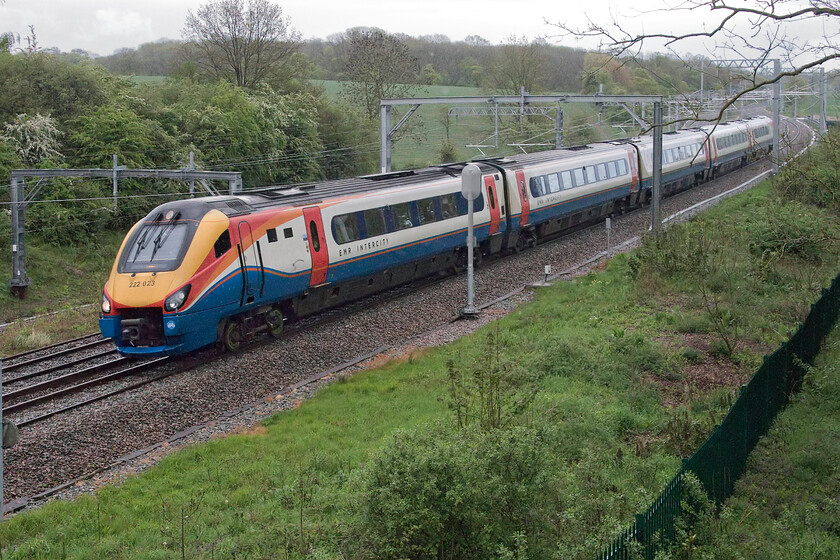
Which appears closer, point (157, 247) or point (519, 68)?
point (157, 247)

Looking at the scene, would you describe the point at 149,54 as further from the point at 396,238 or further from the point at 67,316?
the point at 396,238

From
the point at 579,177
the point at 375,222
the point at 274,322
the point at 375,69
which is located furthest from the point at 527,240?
the point at 375,69

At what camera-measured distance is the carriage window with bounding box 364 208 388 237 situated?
1853cm

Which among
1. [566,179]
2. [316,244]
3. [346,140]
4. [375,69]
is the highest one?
[375,69]

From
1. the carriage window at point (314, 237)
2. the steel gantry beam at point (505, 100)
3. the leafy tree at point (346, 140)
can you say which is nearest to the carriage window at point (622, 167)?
the steel gantry beam at point (505, 100)

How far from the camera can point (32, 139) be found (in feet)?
116

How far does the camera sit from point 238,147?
4300 centimetres

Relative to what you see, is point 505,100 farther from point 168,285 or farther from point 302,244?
point 168,285

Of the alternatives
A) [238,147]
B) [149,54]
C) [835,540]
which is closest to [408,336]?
[835,540]

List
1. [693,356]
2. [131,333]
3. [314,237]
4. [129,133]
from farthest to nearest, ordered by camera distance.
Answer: [129,133] → [314,237] → [131,333] → [693,356]

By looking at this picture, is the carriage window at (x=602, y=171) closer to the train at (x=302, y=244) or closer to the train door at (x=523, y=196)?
the train at (x=302, y=244)

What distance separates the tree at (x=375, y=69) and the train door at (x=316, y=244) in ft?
133

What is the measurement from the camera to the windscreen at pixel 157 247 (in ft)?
47.0

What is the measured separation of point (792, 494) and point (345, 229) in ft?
36.9
